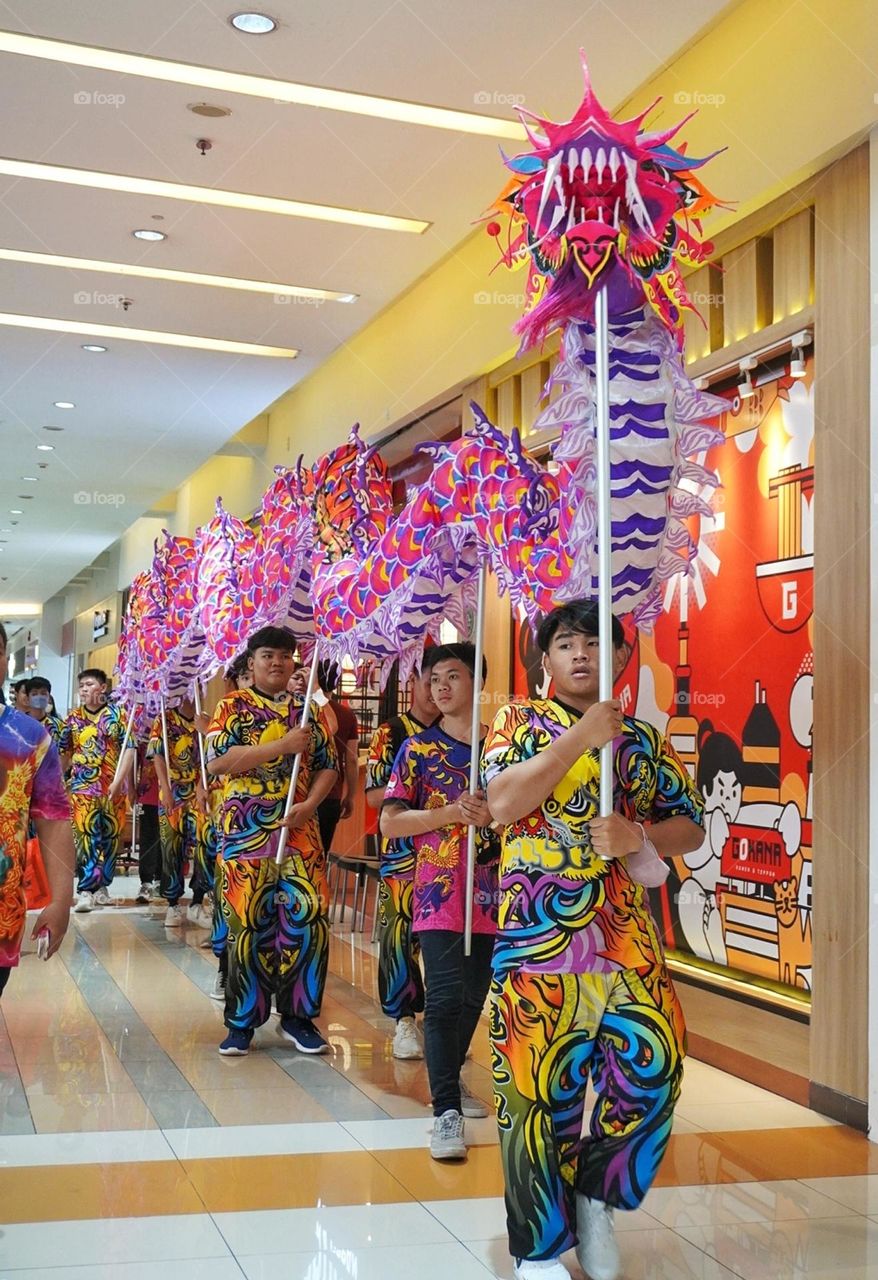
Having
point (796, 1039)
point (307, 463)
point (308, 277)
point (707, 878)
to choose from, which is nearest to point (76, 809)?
point (307, 463)

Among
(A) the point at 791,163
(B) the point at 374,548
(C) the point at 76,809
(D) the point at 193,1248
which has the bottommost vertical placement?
(D) the point at 193,1248

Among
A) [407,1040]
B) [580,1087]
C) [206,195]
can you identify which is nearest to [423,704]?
[407,1040]

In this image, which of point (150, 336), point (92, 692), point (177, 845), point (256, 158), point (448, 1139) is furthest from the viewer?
point (92, 692)

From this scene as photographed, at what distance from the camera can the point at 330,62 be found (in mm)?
5430

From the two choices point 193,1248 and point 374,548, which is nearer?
point 193,1248

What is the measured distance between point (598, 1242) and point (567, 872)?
797mm

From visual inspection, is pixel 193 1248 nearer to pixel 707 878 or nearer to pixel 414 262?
pixel 707 878

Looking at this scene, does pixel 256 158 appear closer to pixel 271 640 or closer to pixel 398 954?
pixel 271 640

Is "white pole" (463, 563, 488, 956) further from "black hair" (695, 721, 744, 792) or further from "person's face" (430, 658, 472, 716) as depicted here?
"black hair" (695, 721, 744, 792)

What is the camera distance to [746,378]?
17.7 ft

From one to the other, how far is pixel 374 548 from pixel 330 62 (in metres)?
2.02

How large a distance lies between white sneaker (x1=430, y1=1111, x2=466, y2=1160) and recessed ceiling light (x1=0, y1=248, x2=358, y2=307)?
534 centimetres

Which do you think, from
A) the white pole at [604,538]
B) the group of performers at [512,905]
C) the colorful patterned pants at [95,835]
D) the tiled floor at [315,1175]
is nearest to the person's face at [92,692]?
the colorful patterned pants at [95,835]

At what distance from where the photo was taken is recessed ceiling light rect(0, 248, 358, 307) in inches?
306
